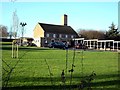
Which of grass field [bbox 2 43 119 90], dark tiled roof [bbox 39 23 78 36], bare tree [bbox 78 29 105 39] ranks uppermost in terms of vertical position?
dark tiled roof [bbox 39 23 78 36]

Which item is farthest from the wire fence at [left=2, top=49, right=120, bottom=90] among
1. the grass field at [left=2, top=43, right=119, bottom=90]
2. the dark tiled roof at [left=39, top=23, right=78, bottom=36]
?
the dark tiled roof at [left=39, top=23, right=78, bottom=36]

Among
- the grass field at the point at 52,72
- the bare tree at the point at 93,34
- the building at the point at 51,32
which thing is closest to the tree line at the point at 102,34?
the bare tree at the point at 93,34

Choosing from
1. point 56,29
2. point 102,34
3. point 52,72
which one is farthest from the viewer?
point 56,29

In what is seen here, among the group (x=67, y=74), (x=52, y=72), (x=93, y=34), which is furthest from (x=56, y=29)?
(x=67, y=74)

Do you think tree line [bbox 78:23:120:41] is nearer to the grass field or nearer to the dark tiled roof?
the dark tiled roof

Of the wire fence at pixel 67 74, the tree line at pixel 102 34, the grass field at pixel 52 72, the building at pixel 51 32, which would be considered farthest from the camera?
the building at pixel 51 32

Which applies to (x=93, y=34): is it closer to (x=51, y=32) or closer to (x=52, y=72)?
(x=51, y=32)

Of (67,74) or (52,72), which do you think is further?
(52,72)

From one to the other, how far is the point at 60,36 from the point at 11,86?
7268 centimetres

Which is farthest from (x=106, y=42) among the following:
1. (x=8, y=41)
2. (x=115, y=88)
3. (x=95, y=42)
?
(x=115, y=88)

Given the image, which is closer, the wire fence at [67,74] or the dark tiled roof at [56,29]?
the wire fence at [67,74]

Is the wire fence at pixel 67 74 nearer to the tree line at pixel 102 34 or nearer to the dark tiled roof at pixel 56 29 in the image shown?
the tree line at pixel 102 34

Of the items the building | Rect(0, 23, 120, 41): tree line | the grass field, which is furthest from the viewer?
the building

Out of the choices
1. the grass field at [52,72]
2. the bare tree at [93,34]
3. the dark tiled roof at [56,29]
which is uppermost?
the dark tiled roof at [56,29]
